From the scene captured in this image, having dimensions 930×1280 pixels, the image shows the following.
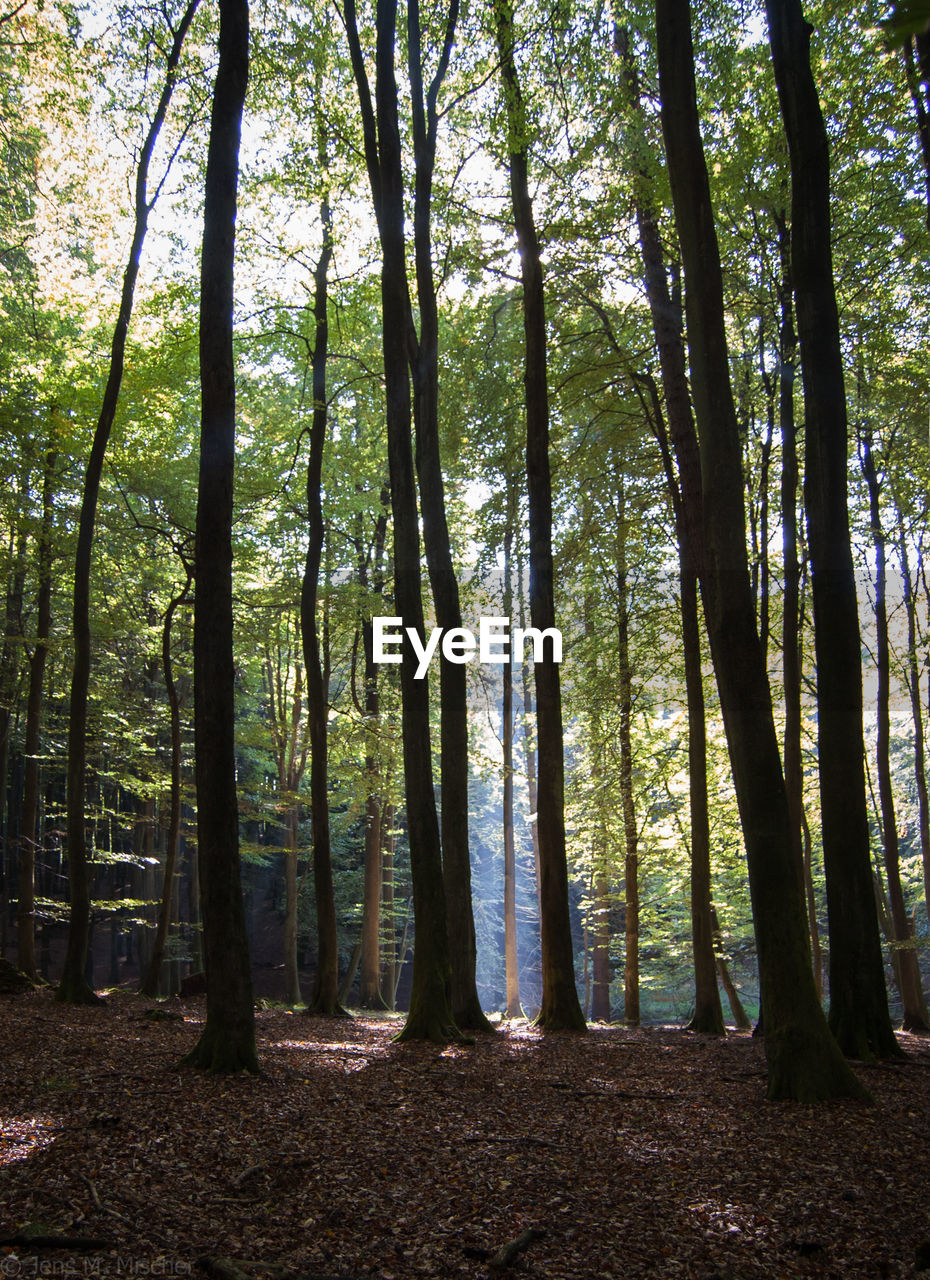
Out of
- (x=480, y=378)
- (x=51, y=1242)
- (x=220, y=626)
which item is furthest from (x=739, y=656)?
(x=480, y=378)

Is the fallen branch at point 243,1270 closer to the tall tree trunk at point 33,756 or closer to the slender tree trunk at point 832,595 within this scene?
the slender tree trunk at point 832,595

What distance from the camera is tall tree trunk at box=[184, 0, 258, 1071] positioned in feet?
21.9

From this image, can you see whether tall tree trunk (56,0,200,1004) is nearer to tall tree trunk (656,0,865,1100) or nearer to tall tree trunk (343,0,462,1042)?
Result: tall tree trunk (343,0,462,1042)

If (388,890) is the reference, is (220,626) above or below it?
above

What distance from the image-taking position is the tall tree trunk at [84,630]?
11562 mm

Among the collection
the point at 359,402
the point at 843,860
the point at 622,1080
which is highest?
the point at 359,402

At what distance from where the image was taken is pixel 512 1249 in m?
3.50

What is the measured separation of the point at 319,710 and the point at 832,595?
8.52m

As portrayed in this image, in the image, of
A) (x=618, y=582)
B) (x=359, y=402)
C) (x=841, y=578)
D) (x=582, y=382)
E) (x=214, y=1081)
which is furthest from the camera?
(x=359, y=402)

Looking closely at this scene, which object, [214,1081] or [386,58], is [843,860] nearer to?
[214,1081]

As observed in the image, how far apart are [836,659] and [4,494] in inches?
507

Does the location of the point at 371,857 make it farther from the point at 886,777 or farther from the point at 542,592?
the point at 886,777

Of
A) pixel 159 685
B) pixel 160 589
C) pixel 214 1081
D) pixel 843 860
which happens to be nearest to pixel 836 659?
pixel 843 860

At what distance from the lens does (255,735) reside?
19.8 m
